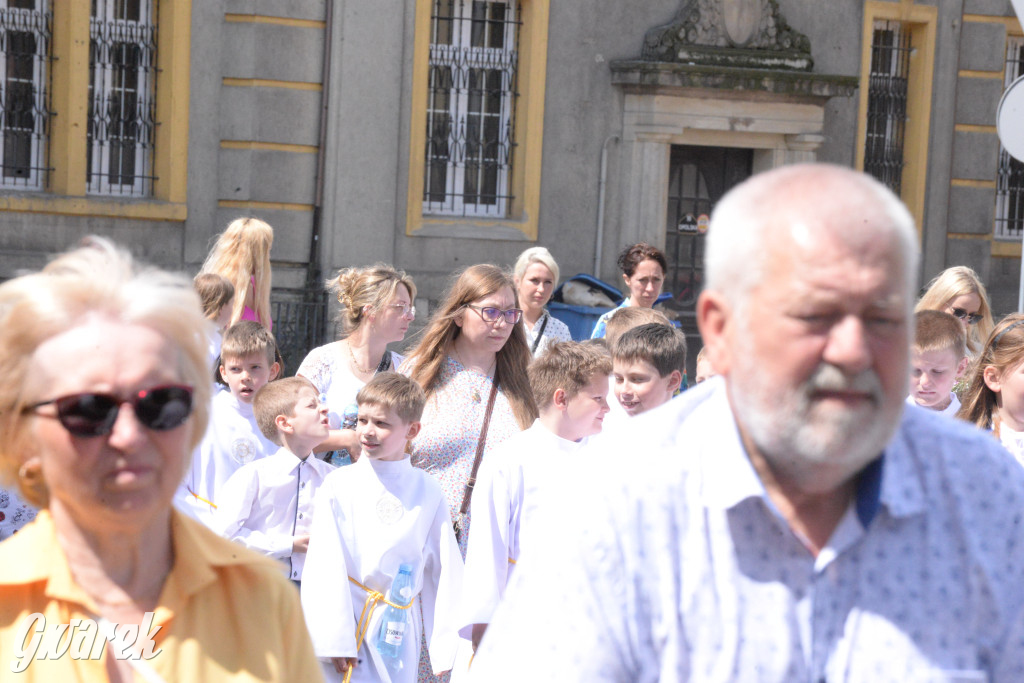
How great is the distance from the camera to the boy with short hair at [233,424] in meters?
5.40

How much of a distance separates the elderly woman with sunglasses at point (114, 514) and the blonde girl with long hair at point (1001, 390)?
344 centimetres

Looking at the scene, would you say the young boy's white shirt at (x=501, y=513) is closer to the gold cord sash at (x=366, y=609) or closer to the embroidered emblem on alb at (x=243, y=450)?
the gold cord sash at (x=366, y=609)

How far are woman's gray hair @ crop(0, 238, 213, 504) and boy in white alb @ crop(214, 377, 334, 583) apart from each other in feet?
8.62

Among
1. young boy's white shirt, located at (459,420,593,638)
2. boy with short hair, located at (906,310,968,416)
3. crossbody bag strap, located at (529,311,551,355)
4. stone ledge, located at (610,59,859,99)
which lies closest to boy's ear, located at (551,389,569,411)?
young boy's white shirt, located at (459,420,593,638)

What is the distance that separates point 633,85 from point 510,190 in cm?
167

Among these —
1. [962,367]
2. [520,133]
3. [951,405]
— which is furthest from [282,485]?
[520,133]

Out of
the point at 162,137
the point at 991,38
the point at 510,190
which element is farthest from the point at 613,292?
the point at 991,38

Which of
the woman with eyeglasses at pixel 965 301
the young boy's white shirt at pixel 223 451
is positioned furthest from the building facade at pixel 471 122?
the young boy's white shirt at pixel 223 451

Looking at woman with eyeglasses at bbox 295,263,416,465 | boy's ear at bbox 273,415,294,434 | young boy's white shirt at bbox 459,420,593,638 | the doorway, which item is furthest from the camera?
the doorway

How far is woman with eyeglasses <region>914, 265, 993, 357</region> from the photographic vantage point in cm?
786

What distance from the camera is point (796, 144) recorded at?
46.1 ft

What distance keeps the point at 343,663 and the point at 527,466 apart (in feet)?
3.28

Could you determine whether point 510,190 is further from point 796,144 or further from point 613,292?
point 796,144

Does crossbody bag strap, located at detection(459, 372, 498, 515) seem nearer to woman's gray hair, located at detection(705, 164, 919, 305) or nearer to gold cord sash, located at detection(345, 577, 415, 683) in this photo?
gold cord sash, located at detection(345, 577, 415, 683)
